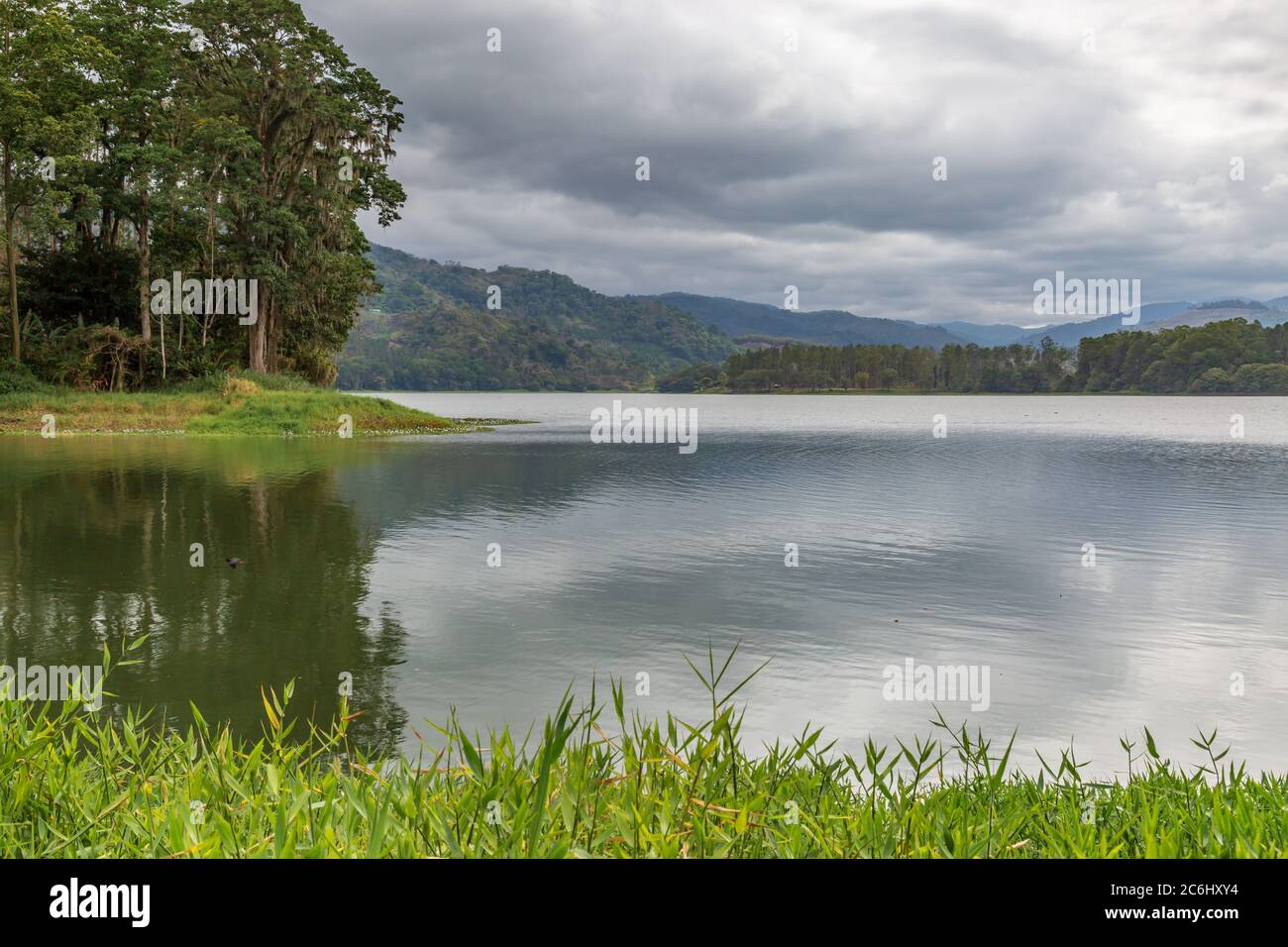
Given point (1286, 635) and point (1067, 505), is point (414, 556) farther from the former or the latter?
point (1067, 505)

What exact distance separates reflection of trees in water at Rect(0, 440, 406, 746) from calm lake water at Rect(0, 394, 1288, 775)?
0.07 metres

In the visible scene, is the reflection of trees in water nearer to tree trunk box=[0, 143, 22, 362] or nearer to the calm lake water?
the calm lake water

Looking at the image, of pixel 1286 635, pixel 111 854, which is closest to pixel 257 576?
pixel 111 854

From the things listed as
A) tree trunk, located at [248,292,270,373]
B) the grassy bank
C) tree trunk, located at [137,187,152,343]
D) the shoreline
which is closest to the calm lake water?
the shoreline

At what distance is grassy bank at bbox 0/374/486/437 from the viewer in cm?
5331

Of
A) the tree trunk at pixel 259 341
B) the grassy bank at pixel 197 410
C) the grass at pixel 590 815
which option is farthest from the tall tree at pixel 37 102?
the grass at pixel 590 815

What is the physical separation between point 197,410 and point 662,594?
48.9 metres

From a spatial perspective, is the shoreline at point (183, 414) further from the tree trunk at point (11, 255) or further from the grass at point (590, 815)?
the grass at point (590, 815)

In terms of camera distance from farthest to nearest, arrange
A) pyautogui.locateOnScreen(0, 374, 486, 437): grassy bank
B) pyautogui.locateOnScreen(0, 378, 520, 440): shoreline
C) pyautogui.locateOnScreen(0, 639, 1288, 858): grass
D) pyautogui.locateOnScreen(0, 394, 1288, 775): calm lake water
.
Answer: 1. pyautogui.locateOnScreen(0, 374, 486, 437): grassy bank
2. pyautogui.locateOnScreen(0, 378, 520, 440): shoreline
3. pyautogui.locateOnScreen(0, 394, 1288, 775): calm lake water
4. pyautogui.locateOnScreen(0, 639, 1288, 858): grass

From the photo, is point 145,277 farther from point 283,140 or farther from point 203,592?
point 203,592

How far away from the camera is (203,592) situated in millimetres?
15352

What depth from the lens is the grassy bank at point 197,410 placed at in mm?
53312
